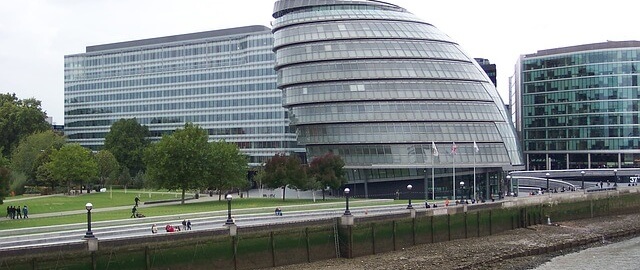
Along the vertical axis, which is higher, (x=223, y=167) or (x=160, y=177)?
(x=223, y=167)

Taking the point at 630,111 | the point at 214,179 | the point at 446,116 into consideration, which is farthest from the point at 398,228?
the point at 630,111

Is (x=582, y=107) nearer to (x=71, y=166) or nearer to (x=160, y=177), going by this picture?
(x=160, y=177)

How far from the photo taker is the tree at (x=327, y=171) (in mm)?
81125

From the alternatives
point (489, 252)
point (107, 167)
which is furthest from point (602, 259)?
point (107, 167)

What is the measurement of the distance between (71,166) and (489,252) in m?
58.2

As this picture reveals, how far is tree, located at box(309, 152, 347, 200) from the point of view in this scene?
81.1 m

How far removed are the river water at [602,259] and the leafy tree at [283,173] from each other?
31454 mm

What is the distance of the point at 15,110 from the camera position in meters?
132

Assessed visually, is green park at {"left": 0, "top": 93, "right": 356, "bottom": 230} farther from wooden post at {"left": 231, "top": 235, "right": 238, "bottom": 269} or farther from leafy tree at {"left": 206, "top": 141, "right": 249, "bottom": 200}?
wooden post at {"left": 231, "top": 235, "right": 238, "bottom": 269}

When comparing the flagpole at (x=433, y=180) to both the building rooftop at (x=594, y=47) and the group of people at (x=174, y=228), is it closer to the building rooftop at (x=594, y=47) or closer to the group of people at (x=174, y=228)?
the group of people at (x=174, y=228)

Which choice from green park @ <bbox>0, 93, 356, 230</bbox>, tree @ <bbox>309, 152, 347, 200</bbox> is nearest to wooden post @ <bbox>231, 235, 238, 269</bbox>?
green park @ <bbox>0, 93, 356, 230</bbox>

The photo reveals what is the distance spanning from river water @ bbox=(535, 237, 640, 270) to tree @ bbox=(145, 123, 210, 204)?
38276 millimetres

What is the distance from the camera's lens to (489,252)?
178ft

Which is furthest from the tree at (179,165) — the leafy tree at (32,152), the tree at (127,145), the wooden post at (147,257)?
the tree at (127,145)
